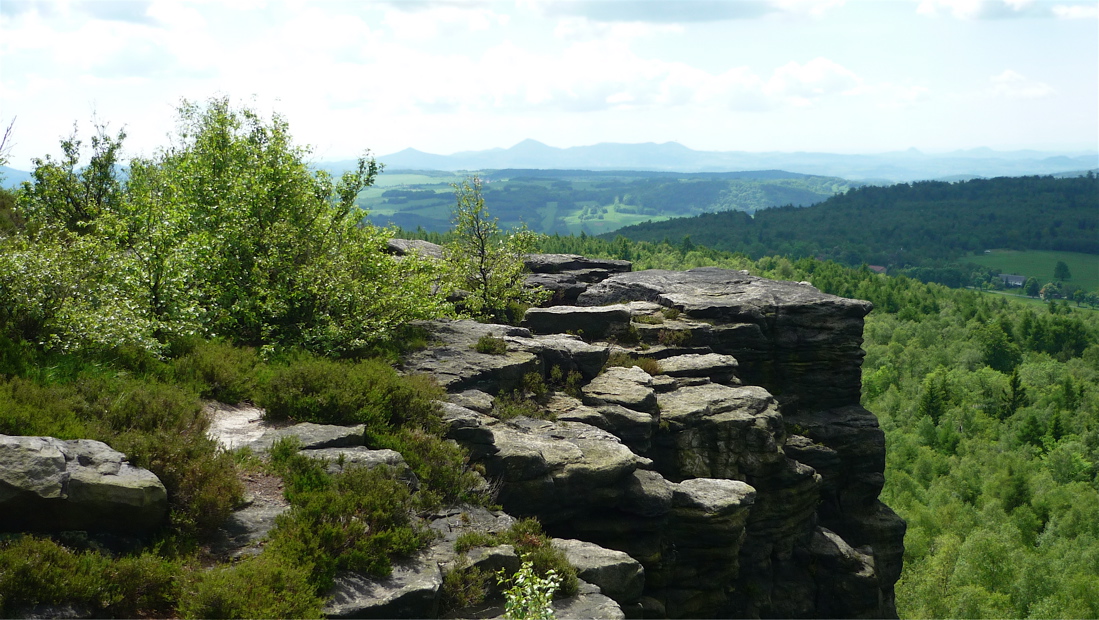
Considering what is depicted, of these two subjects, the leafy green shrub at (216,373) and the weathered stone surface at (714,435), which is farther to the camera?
the weathered stone surface at (714,435)

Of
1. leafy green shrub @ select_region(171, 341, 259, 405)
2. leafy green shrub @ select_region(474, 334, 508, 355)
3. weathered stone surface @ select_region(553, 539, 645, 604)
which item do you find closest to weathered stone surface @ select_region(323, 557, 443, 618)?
weathered stone surface @ select_region(553, 539, 645, 604)

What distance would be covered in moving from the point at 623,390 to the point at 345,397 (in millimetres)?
12692

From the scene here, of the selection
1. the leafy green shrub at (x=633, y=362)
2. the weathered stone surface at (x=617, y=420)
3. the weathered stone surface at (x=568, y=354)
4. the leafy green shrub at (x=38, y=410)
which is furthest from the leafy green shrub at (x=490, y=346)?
the leafy green shrub at (x=38, y=410)

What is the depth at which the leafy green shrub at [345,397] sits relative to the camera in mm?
20125

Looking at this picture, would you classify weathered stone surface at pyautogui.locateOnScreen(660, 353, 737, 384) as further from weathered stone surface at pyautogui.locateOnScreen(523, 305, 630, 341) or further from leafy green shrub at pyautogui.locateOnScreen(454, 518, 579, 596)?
leafy green shrub at pyautogui.locateOnScreen(454, 518, 579, 596)

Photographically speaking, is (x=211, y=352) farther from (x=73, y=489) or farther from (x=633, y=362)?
(x=633, y=362)

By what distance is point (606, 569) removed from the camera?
1955 cm

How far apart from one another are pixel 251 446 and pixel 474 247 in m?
24.6

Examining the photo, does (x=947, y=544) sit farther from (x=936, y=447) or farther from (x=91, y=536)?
(x=91, y=536)

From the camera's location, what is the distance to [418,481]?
60.6ft

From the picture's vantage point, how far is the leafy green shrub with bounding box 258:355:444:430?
66.0ft

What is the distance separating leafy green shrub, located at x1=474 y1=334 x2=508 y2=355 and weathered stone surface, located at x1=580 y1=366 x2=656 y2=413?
374 centimetres

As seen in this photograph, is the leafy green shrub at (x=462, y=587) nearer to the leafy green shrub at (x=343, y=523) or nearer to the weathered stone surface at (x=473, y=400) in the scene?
the leafy green shrub at (x=343, y=523)

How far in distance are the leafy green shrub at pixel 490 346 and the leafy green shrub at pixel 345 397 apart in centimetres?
646
